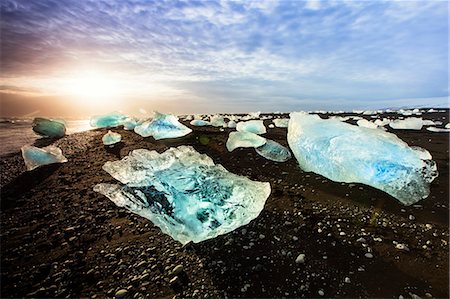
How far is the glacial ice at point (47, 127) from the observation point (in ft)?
30.8

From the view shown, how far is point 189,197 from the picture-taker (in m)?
3.31

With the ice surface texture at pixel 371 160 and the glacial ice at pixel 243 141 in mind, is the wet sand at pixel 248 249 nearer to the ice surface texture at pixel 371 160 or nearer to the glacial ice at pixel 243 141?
the ice surface texture at pixel 371 160

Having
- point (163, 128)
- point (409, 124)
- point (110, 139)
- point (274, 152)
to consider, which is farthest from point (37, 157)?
point (409, 124)

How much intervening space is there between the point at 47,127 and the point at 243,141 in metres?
7.30

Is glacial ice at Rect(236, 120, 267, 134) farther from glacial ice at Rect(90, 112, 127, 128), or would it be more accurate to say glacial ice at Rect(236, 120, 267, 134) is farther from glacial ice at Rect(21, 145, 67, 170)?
glacial ice at Rect(90, 112, 127, 128)

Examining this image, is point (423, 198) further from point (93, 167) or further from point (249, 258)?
point (93, 167)

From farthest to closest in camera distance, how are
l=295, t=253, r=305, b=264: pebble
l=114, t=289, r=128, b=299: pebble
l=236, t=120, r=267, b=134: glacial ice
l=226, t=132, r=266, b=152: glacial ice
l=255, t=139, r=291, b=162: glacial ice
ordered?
1. l=236, t=120, r=267, b=134: glacial ice
2. l=226, t=132, r=266, b=152: glacial ice
3. l=255, t=139, r=291, b=162: glacial ice
4. l=295, t=253, r=305, b=264: pebble
5. l=114, t=289, r=128, b=299: pebble

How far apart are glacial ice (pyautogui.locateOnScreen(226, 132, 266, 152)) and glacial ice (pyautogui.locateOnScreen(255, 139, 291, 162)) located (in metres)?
0.14

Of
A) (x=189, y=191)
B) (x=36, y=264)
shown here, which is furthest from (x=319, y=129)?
(x=36, y=264)

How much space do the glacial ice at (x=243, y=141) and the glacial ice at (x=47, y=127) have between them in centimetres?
672

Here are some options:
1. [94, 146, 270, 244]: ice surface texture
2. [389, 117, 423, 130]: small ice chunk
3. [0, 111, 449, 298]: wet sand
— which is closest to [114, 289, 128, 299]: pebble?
[0, 111, 449, 298]: wet sand

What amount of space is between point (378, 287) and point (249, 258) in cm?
124

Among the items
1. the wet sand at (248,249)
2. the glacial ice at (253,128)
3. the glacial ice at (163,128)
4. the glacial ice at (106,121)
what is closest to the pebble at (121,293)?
the wet sand at (248,249)

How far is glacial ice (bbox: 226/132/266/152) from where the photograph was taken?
6.43 m
